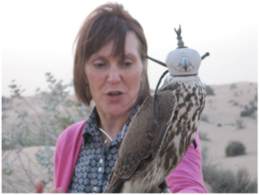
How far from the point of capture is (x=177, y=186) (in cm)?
94

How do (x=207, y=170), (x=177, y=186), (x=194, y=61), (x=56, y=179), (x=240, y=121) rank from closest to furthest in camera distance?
(x=194, y=61)
(x=177, y=186)
(x=56, y=179)
(x=207, y=170)
(x=240, y=121)

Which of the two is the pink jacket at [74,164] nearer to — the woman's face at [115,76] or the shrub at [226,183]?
the woman's face at [115,76]

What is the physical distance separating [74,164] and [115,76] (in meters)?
0.30

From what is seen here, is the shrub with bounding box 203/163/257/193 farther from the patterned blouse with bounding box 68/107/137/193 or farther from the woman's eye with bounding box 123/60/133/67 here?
the woman's eye with bounding box 123/60/133/67

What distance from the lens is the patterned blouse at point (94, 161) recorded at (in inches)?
42.7

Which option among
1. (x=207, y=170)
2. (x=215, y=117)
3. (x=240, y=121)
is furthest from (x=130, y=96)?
(x=215, y=117)

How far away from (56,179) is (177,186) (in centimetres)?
36

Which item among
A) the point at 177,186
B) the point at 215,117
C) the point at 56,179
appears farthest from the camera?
the point at 215,117

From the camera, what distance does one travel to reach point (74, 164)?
1.16 m

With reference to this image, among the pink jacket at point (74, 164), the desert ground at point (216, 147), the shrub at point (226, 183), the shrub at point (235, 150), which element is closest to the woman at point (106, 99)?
the pink jacket at point (74, 164)

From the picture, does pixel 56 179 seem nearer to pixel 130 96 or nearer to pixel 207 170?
pixel 130 96

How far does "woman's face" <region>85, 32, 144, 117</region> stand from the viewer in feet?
3.06

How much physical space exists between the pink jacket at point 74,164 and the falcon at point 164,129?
6 cm

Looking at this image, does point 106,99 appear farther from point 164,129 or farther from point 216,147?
point 216,147
